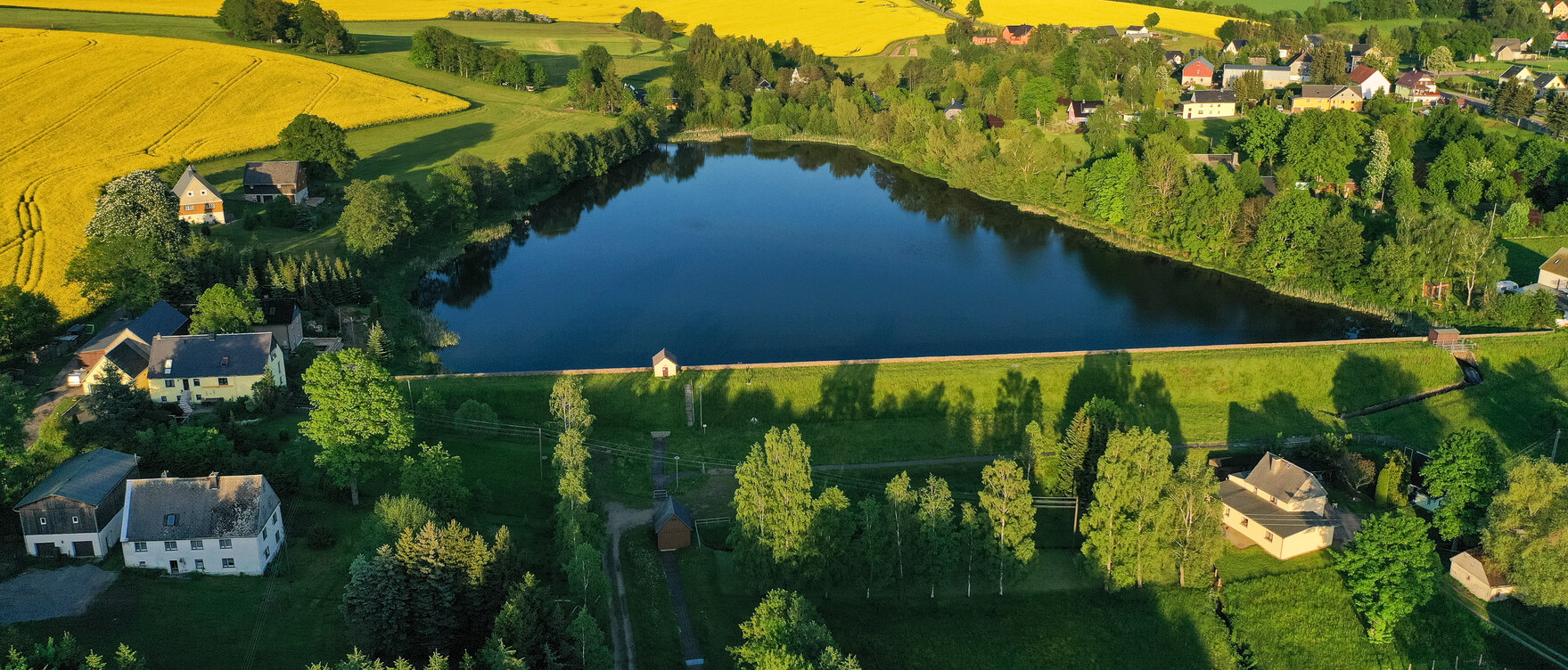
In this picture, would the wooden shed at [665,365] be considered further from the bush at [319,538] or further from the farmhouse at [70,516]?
the farmhouse at [70,516]

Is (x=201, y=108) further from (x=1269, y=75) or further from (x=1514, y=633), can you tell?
(x=1269, y=75)


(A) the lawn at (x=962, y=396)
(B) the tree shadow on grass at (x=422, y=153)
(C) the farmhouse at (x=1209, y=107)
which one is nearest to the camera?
(A) the lawn at (x=962, y=396)

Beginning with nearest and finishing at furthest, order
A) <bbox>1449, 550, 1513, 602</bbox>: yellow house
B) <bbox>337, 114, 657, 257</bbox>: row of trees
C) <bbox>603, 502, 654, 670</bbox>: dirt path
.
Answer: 1. <bbox>603, 502, 654, 670</bbox>: dirt path
2. <bbox>1449, 550, 1513, 602</bbox>: yellow house
3. <bbox>337, 114, 657, 257</bbox>: row of trees

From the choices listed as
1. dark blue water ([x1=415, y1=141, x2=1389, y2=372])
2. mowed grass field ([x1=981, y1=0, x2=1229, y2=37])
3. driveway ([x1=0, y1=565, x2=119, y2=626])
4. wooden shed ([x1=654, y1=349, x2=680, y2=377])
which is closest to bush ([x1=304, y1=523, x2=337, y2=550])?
driveway ([x1=0, y1=565, x2=119, y2=626])

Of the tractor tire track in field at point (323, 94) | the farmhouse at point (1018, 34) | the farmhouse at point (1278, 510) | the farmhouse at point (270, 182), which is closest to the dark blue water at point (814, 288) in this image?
the farmhouse at point (270, 182)

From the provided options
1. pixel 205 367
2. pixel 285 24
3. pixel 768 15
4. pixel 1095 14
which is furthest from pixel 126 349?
pixel 1095 14

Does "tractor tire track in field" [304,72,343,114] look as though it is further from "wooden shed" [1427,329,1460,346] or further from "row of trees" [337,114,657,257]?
"wooden shed" [1427,329,1460,346]
